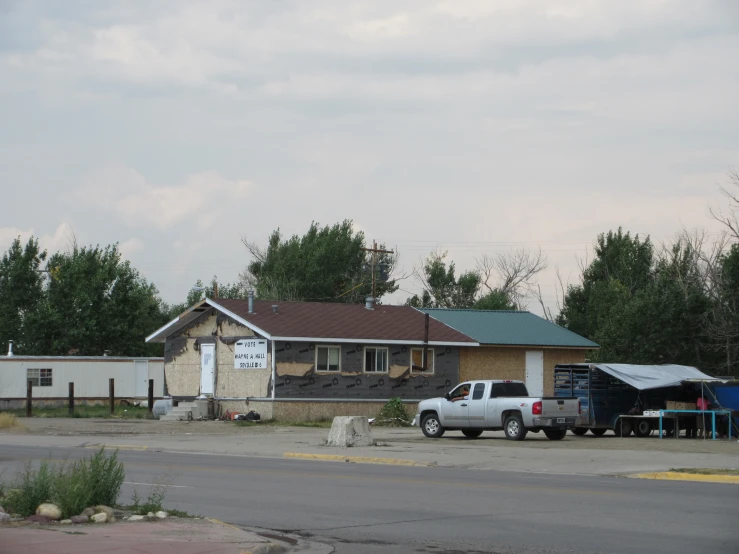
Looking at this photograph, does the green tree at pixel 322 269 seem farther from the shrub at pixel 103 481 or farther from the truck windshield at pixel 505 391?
the shrub at pixel 103 481

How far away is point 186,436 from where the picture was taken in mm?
32969

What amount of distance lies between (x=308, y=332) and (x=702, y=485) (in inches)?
967

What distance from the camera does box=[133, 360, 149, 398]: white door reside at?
5630cm

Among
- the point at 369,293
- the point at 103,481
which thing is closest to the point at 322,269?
the point at 369,293

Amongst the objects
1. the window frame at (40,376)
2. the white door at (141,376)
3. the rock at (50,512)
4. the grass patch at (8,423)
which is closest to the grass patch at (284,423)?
the grass patch at (8,423)

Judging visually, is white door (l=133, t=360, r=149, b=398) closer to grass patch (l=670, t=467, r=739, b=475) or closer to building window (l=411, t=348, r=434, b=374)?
building window (l=411, t=348, r=434, b=374)

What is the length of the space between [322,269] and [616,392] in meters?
43.3

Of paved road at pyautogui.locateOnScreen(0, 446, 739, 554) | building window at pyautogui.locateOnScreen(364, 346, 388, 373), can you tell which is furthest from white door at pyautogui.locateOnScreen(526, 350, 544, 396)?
paved road at pyautogui.locateOnScreen(0, 446, 739, 554)

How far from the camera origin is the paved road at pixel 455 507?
37.4 ft

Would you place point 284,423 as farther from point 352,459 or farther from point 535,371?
point 352,459

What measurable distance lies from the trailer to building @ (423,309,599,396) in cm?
1125

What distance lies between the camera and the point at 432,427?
3241 centimetres

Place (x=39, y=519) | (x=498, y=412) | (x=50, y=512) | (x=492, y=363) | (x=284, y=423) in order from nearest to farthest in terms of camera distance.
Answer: (x=39, y=519), (x=50, y=512), (x=498, y=412), (x=284, y=423), (x=492, y=363)

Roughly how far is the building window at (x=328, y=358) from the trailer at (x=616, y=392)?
35.6 feet
